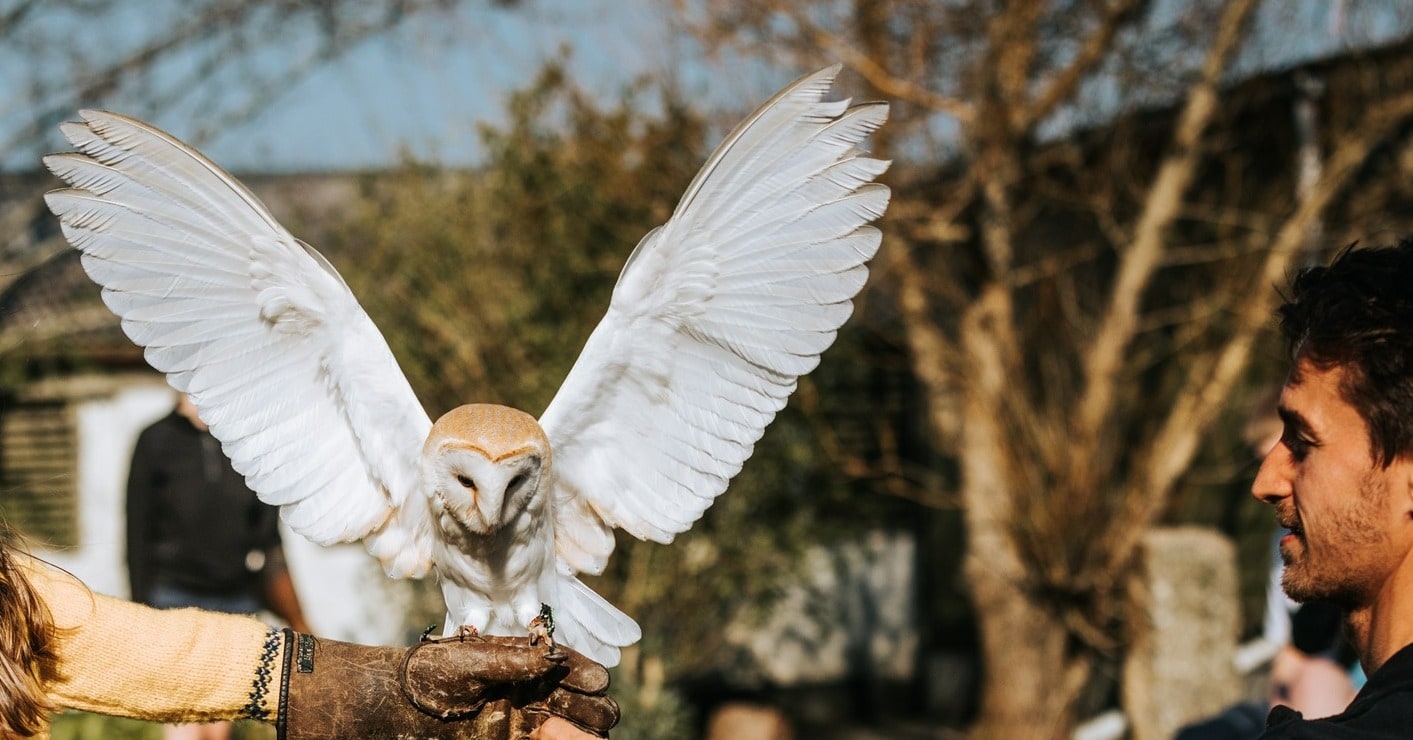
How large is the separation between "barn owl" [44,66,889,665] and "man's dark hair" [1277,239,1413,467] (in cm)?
73

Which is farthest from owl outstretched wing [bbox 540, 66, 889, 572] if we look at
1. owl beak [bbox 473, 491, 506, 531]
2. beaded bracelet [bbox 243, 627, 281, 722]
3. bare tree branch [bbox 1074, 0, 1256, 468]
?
bare tree branch [bbox 1074, 0, 1256, 468]

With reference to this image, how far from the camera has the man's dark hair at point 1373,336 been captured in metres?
1.38

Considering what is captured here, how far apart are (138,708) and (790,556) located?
5093mm

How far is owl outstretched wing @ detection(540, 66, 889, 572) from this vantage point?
6.62ft

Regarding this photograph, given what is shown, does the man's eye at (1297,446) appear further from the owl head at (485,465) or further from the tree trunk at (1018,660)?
the tree trunk at (1018,660)

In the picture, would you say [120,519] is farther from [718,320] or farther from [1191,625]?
[718,320]

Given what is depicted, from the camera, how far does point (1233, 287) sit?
5.64 metres

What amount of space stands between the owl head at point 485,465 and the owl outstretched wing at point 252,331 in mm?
271

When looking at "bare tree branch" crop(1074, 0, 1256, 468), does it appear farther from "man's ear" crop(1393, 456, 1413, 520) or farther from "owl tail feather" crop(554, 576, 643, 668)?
"man's ear" crop(1393, 456, 1413, 520)

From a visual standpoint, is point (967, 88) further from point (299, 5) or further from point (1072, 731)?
point (299, 5)

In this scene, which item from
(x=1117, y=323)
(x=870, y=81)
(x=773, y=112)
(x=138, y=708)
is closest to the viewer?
(x=138, y=708)

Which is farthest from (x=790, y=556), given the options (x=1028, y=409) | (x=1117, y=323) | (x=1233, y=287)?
(x=1233, y=287)

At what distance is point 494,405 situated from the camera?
6.56 ft

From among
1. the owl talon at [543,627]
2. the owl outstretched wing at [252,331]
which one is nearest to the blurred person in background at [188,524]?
the owl outstretched wing at [252,331]
